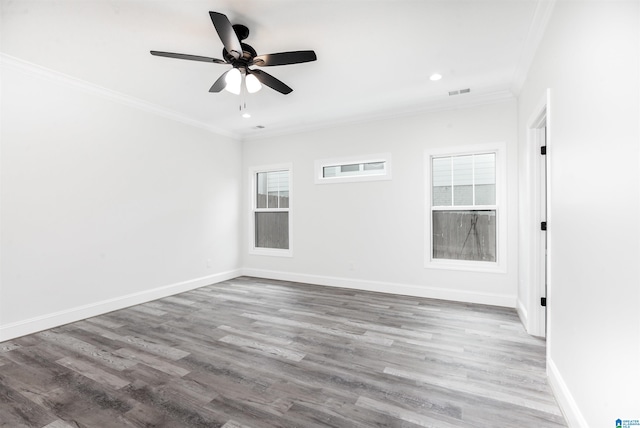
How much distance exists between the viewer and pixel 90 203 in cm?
365

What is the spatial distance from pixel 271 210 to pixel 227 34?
3.87m

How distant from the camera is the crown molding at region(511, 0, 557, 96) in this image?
7.28ft

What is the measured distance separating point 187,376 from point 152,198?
9.59 ft

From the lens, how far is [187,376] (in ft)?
7.52

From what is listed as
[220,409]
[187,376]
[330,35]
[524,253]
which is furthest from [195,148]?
[524,253]

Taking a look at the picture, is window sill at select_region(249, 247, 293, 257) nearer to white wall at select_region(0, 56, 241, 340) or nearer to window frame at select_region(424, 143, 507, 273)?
white wall at select_region(0, 56, 241, 340)

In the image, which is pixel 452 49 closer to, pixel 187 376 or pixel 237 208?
pixel 187 376

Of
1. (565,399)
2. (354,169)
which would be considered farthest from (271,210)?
(565,399)

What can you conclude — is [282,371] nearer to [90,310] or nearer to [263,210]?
[90,310]

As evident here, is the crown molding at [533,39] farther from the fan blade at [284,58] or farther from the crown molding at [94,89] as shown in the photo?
the crown molding at [94,89]

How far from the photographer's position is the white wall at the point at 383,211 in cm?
399

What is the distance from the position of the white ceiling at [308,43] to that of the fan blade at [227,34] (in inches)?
9.5

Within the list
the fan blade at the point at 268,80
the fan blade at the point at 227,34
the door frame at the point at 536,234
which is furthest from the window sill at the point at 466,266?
the fan blade at the point at 227,34

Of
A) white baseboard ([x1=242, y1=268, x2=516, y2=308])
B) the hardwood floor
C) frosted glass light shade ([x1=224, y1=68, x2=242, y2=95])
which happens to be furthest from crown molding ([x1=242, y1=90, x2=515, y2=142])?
the hardwood floor
